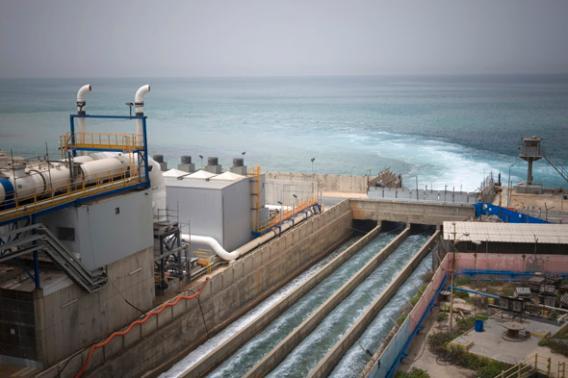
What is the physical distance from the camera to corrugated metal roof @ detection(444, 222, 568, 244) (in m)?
31.6

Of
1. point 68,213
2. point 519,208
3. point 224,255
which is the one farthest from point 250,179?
point 519,208

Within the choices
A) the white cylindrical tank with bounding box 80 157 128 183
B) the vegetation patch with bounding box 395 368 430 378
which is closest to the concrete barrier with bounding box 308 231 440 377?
the vegetation patch with bounding box 395 368 430 378

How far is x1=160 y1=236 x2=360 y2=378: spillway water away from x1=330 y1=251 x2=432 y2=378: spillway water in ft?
16.0

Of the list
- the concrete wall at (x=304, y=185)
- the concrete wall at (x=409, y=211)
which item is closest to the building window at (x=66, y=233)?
the concrete wall at (x=304, y=185)

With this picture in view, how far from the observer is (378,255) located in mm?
38250

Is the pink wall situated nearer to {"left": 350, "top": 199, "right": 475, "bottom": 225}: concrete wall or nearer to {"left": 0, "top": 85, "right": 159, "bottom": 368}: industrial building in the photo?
{"left": 350, "top": 199, "right": 475, "bottom": 225}: concrete wall

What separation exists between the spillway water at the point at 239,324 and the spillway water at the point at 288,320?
0.88 metres

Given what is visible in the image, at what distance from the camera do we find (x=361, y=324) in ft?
93.9

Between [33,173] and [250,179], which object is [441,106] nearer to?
[250,179]

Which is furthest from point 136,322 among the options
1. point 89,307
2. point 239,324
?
point 239,324

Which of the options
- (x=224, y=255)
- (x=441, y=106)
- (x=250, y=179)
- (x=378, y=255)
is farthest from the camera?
(x=441, y=106)

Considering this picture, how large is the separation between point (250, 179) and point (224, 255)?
243 inches

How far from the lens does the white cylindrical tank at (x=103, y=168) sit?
2256 centimetres

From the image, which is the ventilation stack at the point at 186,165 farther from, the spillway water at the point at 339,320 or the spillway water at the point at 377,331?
the spillway water at the point at 377,331
